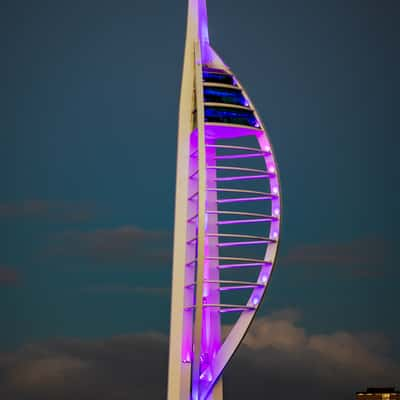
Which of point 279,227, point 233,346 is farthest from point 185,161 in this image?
point 233,346

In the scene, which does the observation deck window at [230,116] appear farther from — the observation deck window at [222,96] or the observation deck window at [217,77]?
the observation deck window at [217,77]

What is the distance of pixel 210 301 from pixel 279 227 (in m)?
7.38

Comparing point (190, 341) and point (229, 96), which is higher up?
point (229, 96)

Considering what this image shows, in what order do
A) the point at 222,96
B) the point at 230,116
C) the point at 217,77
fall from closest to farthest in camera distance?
the point at 230,116 → the point at 222,96 → the point at 217,77

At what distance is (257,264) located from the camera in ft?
262

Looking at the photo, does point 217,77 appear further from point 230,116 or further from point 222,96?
point 230,116

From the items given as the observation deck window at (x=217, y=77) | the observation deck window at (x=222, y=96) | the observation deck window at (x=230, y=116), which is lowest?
the observation deck window at (x=230, y=116)

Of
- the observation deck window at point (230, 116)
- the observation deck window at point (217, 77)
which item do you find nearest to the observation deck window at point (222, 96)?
the observation deck window at point (230, 116)

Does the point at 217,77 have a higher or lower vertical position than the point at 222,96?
higher

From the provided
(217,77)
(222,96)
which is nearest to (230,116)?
(222,96)

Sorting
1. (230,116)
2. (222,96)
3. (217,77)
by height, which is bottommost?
(230,116)

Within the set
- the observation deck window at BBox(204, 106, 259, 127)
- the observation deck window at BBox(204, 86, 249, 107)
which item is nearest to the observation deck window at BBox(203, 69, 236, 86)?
the observation deck window at BBox(204, 86, 249, 107)

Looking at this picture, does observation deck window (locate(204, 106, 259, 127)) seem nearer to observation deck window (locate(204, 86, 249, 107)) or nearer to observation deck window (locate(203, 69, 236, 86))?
observation deck window (locate(204, 86, 249, 107))

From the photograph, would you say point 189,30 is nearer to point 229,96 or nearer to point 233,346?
point 229,96
